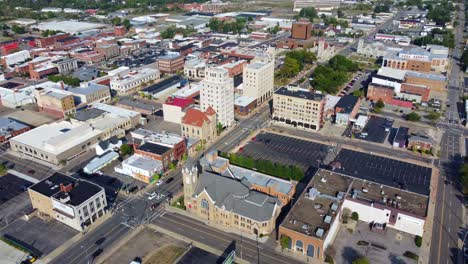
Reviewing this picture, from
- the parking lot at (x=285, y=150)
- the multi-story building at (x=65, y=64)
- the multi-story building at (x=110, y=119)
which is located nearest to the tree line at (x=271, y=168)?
the parking lot at (x=285, y=150)

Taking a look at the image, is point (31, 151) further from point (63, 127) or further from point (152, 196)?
point (152, 196)

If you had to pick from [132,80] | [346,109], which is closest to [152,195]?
[346,109]

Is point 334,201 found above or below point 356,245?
above

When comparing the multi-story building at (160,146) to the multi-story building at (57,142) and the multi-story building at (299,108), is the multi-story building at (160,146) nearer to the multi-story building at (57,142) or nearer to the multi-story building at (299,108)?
the multi-story building at (57,142)

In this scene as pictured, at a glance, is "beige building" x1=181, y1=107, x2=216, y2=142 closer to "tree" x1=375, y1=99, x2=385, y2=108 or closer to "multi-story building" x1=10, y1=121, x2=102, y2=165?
"multi-story building" x1=10, y1=121, x2=102, y2=165

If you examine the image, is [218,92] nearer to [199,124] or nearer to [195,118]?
[195,118]

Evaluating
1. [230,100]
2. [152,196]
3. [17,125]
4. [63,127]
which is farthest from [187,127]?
[17,125]
